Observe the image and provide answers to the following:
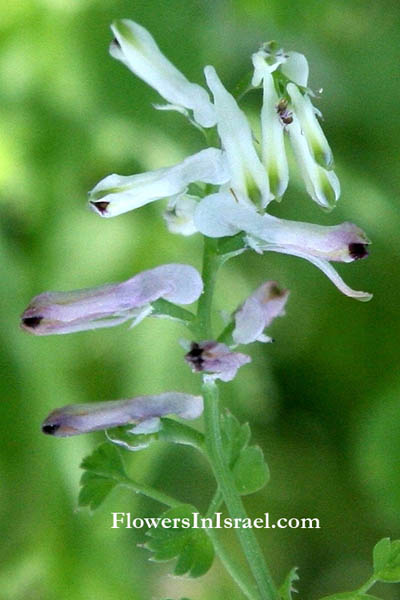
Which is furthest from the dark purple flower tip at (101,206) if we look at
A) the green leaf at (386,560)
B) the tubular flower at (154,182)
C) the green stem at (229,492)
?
the green leaf at (386,560)

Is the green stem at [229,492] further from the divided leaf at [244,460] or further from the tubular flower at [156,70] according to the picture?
the tubular flower at [156,70]

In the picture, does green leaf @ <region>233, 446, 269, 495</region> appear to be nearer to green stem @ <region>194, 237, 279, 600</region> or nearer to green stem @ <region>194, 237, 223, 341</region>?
green stem @ <region>194, 237, 279, 600</region>

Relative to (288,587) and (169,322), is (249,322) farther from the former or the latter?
(169,322)

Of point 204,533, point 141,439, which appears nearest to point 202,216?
point 141,439

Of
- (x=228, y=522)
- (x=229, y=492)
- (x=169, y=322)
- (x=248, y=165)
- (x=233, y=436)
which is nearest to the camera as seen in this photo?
(x=248, y=165)

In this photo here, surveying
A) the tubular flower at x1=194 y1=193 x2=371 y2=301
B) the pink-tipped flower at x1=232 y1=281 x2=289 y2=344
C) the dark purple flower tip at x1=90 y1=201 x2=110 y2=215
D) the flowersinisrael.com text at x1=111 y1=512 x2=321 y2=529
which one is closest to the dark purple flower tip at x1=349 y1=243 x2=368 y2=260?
the tubular flower at x1=194 y1=193 x2=371 y2=301

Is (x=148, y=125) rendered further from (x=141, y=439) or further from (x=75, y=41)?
(x=141, y=439)

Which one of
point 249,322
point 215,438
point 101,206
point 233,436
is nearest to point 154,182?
point 101,206
